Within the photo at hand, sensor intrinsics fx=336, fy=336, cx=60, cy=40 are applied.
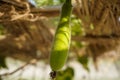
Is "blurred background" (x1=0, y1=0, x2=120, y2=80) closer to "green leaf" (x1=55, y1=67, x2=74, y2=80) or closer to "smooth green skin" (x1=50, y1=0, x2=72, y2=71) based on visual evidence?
"green leaf" (x1=55, y1=67, x2=74, y2=80)

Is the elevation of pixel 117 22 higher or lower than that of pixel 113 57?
higher

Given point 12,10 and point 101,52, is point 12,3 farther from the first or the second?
point 101,52

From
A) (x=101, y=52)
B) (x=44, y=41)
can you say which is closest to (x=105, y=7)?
(x=44, y=41)

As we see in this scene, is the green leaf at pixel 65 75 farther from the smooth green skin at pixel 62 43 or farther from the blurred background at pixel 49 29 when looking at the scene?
the smooth green skin at pixel 62 43

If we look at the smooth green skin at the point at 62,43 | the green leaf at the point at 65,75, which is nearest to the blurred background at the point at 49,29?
the green leaf at the point at 65,75

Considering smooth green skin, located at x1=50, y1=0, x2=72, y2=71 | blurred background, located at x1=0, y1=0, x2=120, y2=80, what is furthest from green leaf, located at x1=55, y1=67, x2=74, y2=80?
smooth green skin, located at x1=50, y1=0, x2=72, y2=71
